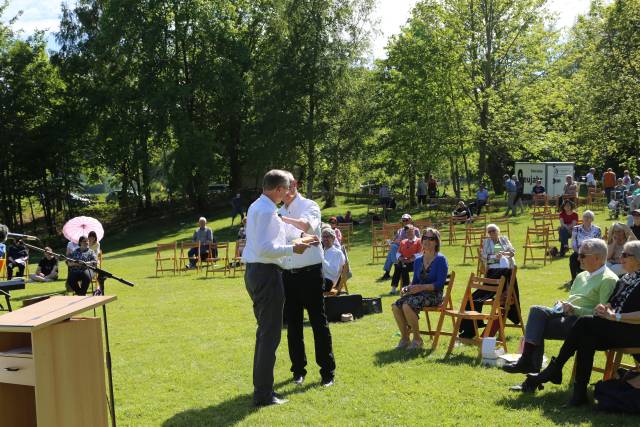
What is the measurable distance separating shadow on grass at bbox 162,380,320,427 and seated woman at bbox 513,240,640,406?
253 centimetres

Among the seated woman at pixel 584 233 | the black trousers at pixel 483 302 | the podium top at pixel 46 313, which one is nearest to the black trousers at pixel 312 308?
the black trousers at pixel 483 302

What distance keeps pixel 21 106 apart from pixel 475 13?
987 inches

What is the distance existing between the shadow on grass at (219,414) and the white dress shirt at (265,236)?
4.30 ft

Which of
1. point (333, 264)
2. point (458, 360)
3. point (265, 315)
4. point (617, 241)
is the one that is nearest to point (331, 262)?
point (333, 264)

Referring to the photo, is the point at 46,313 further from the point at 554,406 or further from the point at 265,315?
the point at 554,406

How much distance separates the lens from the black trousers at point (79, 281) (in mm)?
13782

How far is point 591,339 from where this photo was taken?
19.0 feet

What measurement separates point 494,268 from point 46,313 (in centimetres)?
688

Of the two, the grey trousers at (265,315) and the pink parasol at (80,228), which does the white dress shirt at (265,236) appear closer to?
the grey trousers at (265,315)

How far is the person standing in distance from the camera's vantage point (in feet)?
19.0

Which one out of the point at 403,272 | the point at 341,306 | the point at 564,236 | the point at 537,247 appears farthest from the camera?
the point at 564,236

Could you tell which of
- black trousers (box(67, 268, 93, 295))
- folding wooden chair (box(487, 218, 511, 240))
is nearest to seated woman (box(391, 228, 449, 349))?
black trousers (box(67, 268, 93, 295))

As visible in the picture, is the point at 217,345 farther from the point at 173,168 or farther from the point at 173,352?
the point at 173,168

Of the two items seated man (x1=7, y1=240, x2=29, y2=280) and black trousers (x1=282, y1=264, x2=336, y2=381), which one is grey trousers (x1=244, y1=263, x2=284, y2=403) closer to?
black trousers (x1=282, y1=264, x2=336, y2=381)
